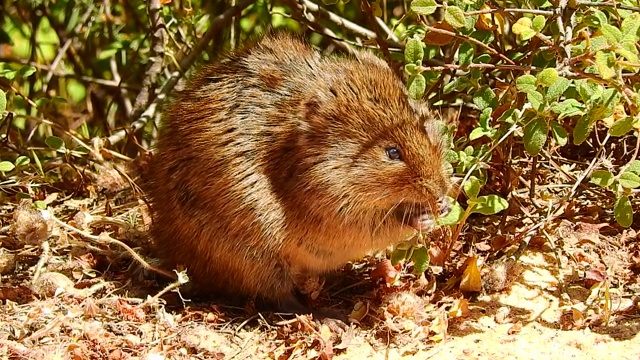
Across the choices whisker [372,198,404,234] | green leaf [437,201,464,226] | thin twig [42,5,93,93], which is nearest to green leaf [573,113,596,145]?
green leaf [437,201,464,226]

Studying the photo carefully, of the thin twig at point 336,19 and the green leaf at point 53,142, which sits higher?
the thin twig at point 336,19

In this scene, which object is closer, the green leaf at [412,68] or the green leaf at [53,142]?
the green leaf at [412,68]

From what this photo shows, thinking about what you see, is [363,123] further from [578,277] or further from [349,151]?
[578,277]

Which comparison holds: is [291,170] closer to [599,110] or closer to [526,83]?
[526,83]

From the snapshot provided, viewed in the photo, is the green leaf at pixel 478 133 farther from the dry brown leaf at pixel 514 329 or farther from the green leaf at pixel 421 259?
the dry brown leaf at pixel 514 329

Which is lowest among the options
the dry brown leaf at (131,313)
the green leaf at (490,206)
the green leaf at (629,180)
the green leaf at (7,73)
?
the dry brown leaf at (131,313)

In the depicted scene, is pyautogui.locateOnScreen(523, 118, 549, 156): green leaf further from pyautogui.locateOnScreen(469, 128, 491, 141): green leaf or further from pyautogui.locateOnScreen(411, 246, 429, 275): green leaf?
pyautogui.locateOnScreen(411, 246, 429, 275): green leaf

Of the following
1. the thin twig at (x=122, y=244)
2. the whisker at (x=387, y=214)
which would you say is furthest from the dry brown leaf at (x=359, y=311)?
the thin twig at (x=122, y=244)
